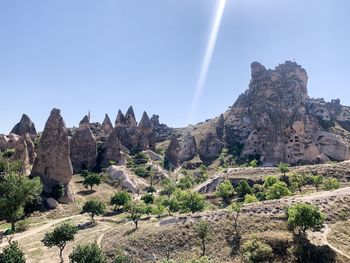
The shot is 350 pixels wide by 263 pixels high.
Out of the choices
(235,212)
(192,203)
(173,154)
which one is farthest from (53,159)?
(173,154)

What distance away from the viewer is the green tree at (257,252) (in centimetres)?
5578

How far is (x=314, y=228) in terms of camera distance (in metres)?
61.4

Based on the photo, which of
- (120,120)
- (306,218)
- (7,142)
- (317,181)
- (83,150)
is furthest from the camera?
(120,120)

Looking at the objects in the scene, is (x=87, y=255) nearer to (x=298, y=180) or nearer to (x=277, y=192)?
(x=277, y=192)

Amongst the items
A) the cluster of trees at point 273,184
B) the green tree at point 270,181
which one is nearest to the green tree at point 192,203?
the cluster of trees at point 273,184

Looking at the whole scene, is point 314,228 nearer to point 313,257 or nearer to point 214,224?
point 313,257

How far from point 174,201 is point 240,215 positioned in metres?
27.0

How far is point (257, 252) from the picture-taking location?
56219 millimetres

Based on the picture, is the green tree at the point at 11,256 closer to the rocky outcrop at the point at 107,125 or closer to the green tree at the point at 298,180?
the green tree at the point at 298,180

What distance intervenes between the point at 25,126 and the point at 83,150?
35644 mm

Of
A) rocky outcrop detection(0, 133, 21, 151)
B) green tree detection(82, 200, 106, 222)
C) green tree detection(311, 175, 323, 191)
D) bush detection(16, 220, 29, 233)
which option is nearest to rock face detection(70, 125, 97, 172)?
rocky outcrop detection(0, 133, 21, 151)

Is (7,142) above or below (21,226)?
above

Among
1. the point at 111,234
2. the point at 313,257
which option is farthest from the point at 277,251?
the point at 111,234

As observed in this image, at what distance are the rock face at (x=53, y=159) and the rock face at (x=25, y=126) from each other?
6035cm
